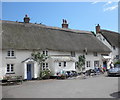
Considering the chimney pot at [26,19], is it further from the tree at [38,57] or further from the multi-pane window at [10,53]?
the multi-pane window at [10,53]

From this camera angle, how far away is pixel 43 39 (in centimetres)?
2609

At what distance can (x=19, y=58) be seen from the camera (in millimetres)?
22156

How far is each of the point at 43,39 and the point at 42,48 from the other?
105 inches

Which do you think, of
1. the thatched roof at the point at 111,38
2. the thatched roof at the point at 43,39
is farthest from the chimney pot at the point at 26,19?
the thatched roof at the point at 111,38

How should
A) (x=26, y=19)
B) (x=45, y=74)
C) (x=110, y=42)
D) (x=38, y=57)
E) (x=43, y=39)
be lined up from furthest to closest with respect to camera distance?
(x=110, y=42) → (x=26, y=19) → (x=43, y=39) → (x=45, y=74) → (x=38, y=57)

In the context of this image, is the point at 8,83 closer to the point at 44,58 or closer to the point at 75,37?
the point at 44,58

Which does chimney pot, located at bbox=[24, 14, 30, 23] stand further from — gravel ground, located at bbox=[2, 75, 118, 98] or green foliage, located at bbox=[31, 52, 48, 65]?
gravel ground, located at bbox=[2, 75, 118, 98]

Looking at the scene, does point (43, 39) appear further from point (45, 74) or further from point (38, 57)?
point (45, 74)

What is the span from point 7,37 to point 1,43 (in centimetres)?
179

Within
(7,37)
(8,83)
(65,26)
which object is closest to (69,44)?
(65,26)

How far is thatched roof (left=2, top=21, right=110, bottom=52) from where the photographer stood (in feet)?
75.3

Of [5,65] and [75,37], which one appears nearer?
[5,65]

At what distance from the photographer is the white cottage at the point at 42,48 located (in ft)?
71.6

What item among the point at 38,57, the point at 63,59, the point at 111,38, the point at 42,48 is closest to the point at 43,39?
the point at 42,48
